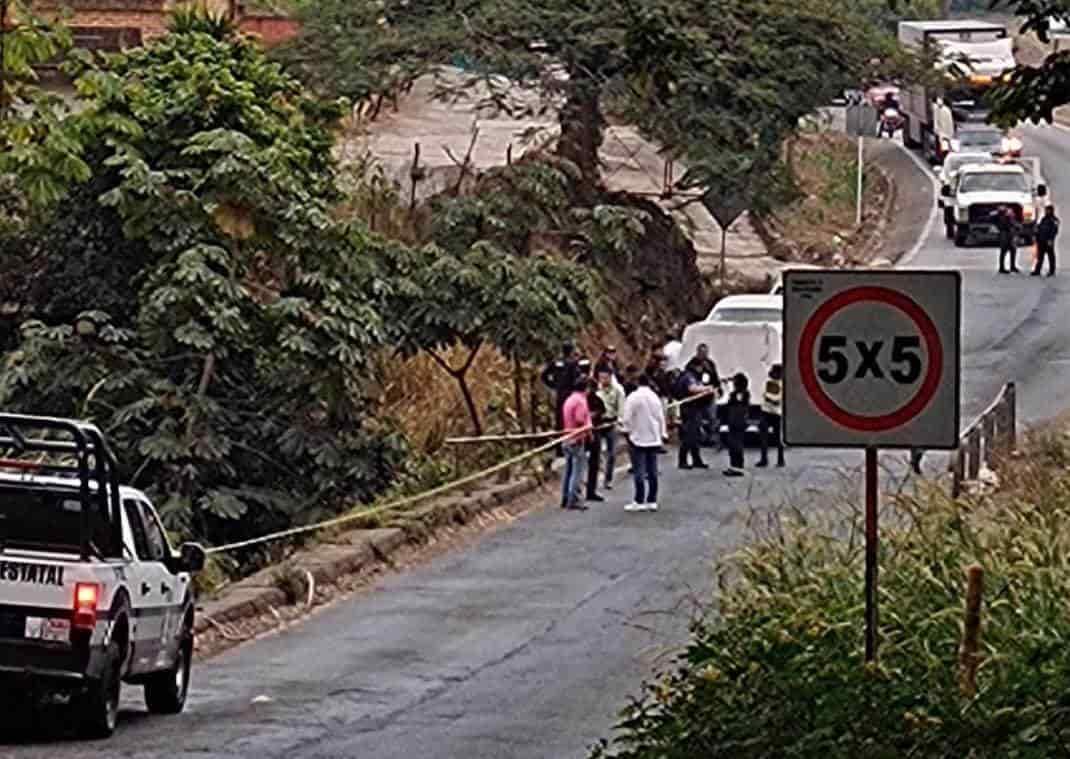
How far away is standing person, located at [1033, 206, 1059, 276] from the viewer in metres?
56.8

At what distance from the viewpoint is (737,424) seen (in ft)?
118

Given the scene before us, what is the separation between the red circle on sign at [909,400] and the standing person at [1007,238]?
153ft

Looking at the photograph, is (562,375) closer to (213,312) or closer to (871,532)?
(213,312)

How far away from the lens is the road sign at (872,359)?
1225 centimetres

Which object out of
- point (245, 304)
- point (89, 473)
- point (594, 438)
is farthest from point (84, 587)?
point (594, 438)

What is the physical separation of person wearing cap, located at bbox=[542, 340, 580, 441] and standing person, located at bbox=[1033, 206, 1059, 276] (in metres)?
→ 22.8

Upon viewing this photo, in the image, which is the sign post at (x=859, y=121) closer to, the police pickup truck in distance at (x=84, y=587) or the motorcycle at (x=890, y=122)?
the motorcycle at (x=890, y=122)

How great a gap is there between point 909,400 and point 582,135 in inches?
1383

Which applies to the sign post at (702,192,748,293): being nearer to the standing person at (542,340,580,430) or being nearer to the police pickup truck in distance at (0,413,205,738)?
the standing person at (542,340,580,430)

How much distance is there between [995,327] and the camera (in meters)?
51.7

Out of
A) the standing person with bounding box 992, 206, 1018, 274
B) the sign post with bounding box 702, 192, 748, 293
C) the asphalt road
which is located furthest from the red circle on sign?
the standing person with bounding box 992, 206, 1018, 274

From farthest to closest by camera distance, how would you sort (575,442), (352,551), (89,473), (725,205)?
(725,205) → (575,442) → (352,551) → (89,473)

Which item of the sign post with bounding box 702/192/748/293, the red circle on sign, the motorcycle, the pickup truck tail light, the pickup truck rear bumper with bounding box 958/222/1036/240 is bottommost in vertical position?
the pickup truck tail light

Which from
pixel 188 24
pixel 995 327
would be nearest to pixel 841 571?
pixel 188 24
